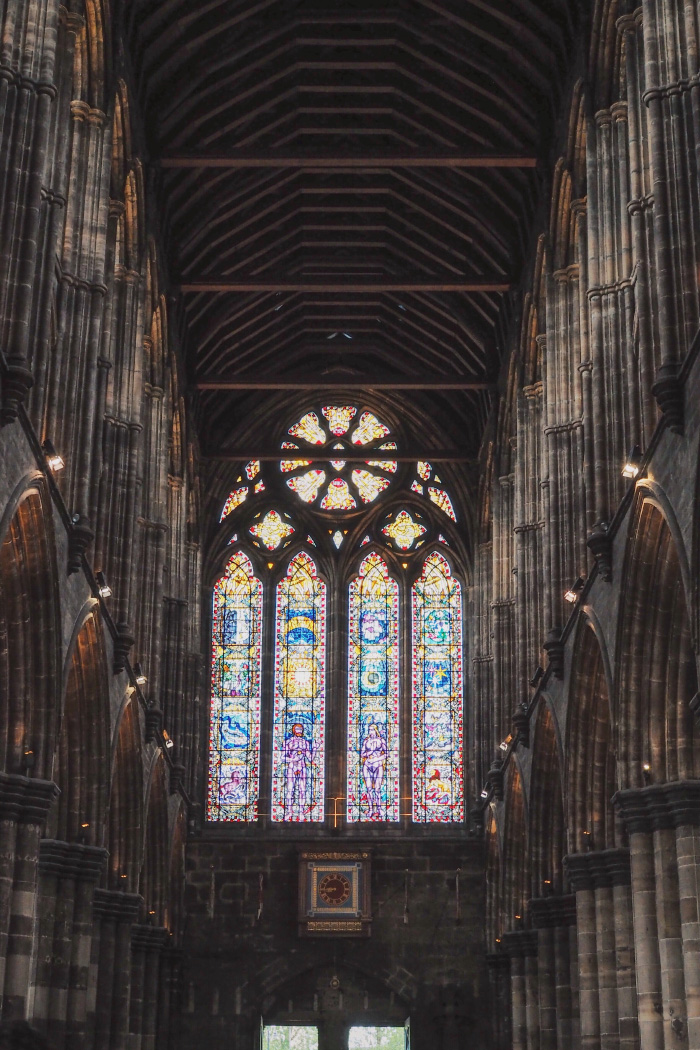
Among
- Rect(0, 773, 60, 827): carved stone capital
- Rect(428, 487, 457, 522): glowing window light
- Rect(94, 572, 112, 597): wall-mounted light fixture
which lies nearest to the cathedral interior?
Rect(0, 773, 60, 827): carved stone capital

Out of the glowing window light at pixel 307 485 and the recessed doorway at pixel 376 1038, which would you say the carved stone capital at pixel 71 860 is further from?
the glowing window light at pixel 307 485

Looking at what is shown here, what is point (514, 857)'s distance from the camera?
3341 cm

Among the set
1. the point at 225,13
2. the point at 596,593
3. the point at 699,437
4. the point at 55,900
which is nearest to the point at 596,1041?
the point at 596,593

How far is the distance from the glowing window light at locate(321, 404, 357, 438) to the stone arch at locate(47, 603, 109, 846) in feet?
64.3

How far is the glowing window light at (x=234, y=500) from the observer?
4188 centimetres

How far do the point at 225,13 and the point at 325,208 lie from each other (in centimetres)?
692

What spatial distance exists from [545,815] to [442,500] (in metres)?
14.1

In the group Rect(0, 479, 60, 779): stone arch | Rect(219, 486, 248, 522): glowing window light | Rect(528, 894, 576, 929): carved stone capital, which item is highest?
Rect(219, 486, 248, 522): glowing window light

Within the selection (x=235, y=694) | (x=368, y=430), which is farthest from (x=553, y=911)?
(x=368, y=430)

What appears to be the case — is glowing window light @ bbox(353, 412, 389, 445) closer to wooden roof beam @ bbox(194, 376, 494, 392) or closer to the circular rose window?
the circular rose window

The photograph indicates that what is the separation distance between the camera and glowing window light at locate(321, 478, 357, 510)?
139 ft

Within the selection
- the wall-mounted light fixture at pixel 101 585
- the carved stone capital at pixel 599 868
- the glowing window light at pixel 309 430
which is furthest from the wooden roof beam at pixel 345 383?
the carved stone capital at pixel 599 868

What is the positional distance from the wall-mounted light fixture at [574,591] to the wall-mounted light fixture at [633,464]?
4287mm

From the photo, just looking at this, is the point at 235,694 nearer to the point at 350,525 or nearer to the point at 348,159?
the point at 350,525
